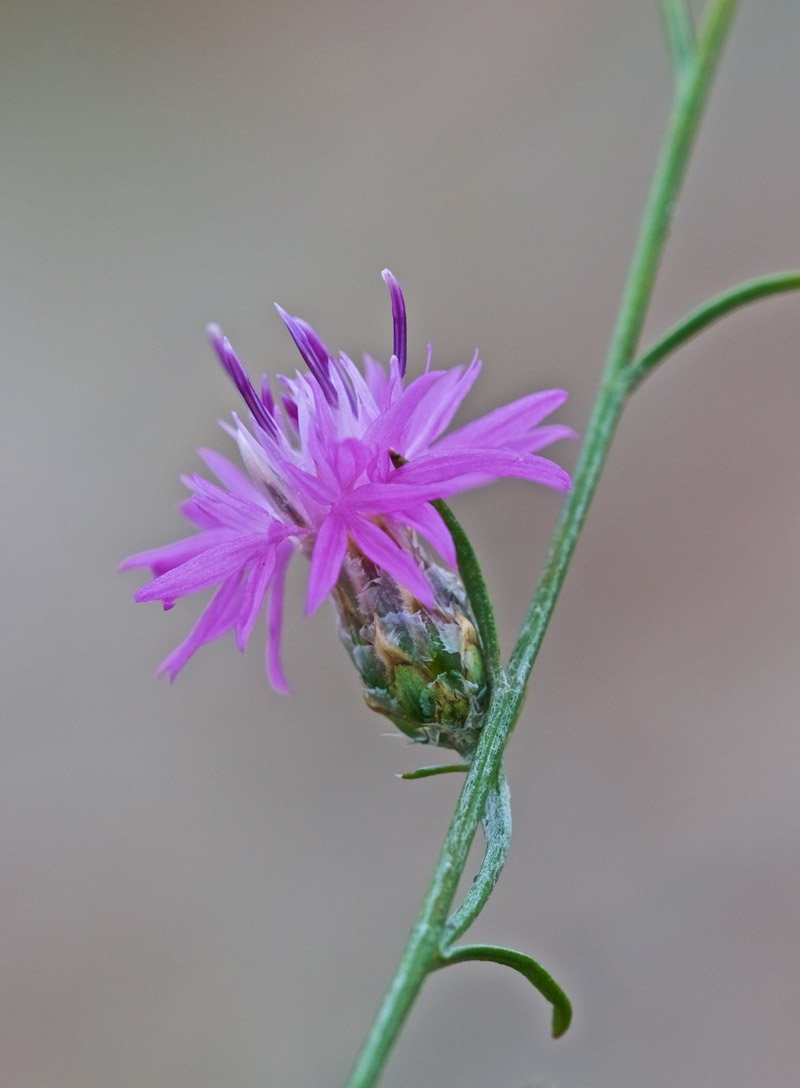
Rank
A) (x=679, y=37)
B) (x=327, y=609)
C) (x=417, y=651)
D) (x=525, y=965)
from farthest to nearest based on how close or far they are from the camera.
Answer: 1. (x=327, y=609)
2. (x=679, y=37)
3. (x=417, y=651)
4. (x=525, y=965)

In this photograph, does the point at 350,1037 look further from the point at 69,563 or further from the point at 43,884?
the point at 69,563

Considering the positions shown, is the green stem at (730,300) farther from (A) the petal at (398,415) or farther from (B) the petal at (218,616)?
(B) the petal at (218,616)

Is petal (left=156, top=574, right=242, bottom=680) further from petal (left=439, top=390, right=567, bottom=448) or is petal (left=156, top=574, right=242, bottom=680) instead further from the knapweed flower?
petal (left=439, top=390, right=567, bottom=448)

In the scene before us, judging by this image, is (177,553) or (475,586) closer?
(475,586)

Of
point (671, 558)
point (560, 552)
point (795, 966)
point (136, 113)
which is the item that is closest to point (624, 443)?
point (671, 558)

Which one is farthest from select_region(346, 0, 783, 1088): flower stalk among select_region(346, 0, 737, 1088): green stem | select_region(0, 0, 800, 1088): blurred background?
select_region(0, 0, 800, 1088): blurred background

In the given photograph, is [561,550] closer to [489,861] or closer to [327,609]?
A: [489,861]

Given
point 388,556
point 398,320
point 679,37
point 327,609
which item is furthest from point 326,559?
point 327,609
